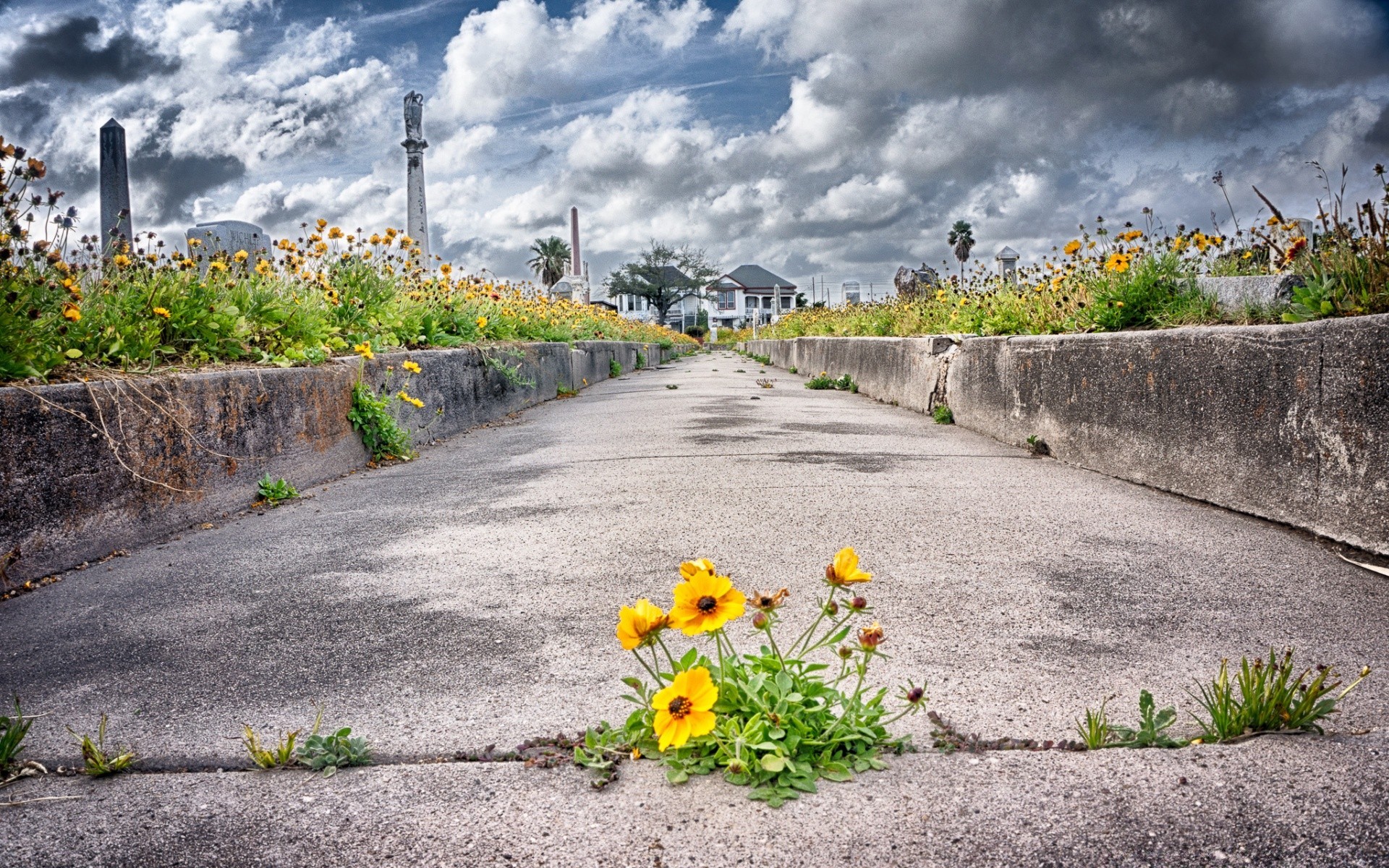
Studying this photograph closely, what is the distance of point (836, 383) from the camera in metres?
11.4

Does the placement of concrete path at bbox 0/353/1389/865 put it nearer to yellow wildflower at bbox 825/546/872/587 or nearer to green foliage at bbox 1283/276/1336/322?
yellow wildflower at bbox 825/546/872/587

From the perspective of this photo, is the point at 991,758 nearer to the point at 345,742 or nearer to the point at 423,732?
the point at 423,732

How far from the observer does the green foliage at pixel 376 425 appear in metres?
4.96

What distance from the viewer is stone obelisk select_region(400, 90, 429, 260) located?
45.5 ft

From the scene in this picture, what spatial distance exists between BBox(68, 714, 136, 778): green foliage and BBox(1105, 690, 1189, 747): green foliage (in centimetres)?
176

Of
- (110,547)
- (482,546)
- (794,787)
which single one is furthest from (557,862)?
(110,547)

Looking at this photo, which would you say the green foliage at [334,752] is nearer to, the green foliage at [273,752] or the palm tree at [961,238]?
the green foliage at [273,752]

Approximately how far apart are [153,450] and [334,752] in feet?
7.45

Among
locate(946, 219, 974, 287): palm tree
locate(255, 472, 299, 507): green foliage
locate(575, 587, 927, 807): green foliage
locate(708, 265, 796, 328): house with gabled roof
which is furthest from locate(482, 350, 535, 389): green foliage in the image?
locate(708, 265, 796, 328): house with gabled roof

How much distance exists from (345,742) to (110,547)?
206 cm

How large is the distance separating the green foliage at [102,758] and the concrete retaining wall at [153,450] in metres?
1.47

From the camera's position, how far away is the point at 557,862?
48.1 inches

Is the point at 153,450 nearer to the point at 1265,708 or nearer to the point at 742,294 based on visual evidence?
the point at 1265,708

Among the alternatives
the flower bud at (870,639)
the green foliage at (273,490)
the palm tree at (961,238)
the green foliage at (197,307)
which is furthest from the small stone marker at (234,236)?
the palm tree at (961,238)
